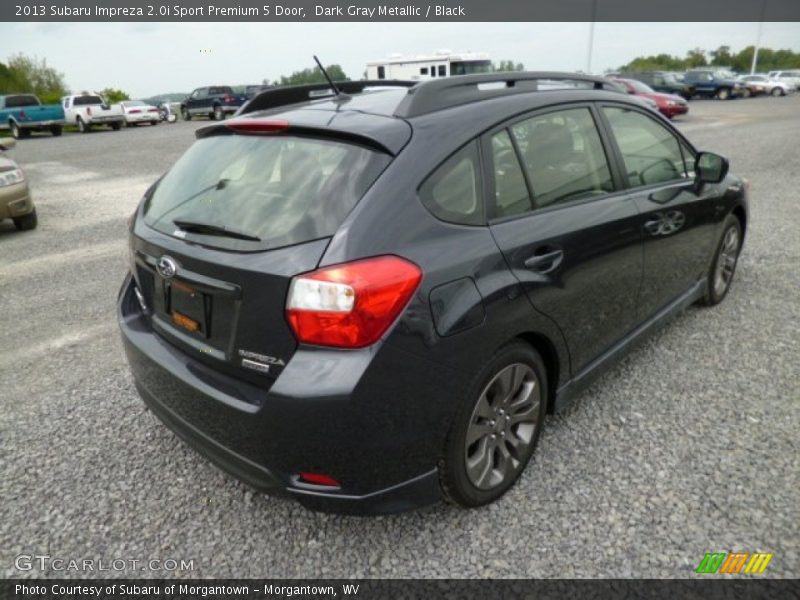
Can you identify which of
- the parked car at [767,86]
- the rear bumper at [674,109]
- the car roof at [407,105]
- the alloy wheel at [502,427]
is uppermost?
the parked car at [767,86]

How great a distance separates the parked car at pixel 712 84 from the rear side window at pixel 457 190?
129ft

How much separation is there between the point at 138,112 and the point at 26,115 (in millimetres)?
5811

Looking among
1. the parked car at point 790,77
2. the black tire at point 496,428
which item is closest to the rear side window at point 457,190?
the black tire at point 496,428

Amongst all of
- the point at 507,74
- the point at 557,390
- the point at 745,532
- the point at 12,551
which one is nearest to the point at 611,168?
the point at 507,74

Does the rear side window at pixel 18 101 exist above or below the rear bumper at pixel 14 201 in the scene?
above

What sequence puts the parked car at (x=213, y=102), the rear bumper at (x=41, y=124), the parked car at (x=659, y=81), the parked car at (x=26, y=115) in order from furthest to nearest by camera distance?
1. the parked car at (x=213, y=102)
2. the parked car at (x=659, y=81)
3. the rear bumper at (x=41, y=124)
4. the parked car at (x=26, y=115)

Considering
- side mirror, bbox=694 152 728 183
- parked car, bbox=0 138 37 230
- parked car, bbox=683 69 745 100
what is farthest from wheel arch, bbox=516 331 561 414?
parked car, bbox=683 69 745 100

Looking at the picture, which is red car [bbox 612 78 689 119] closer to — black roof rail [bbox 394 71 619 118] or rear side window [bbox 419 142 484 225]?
black roof rail [bbox 394 71 619 118]

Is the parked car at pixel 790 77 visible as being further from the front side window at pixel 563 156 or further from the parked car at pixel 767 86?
the front side window at pixel 563 156

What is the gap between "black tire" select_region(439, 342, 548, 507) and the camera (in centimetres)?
213

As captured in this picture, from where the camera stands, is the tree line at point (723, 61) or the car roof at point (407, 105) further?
the tree line at point (723, 61)

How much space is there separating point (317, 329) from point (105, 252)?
221 inches

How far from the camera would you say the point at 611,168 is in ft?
9.63

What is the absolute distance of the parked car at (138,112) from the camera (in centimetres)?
2909
